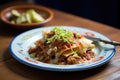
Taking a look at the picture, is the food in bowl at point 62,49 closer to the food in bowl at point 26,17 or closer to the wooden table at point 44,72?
the wooden table at point 44,72

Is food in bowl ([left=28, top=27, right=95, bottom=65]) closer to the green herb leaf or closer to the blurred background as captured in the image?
the green herb leaf

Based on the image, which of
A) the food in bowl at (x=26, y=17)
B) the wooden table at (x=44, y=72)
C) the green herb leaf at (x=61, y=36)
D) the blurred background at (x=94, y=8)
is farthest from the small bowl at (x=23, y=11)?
the blurred background at (x=94, y=8)

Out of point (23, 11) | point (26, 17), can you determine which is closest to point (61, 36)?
point (26, 17)

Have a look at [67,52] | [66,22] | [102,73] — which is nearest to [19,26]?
[66,22]

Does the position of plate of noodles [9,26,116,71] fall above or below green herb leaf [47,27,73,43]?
below

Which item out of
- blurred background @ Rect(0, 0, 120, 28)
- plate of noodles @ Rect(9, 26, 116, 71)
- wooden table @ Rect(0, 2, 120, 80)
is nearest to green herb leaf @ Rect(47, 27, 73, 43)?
plate of noodles @ Rect(9, 26, 116, 71)

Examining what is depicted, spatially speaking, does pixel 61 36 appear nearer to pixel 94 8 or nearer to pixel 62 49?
pixel 62 49

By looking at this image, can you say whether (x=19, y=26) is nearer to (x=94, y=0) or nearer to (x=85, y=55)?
(x=85, y=55)
